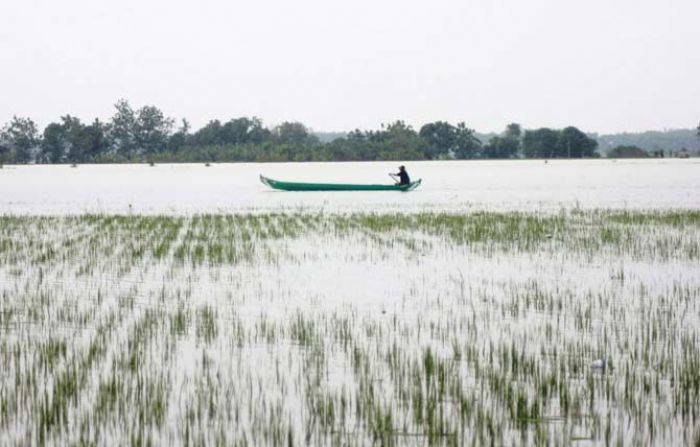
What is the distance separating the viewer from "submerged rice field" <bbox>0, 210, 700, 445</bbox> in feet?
16.8

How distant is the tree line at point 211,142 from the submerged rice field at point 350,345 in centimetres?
10717

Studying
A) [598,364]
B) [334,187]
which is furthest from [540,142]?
[598,364]

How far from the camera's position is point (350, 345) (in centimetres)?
720

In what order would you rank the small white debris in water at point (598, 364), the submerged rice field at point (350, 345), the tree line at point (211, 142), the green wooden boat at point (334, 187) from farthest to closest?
the tree line at point (211, 142)
the green wooden boat at point (334, 187)
the small white debris in water at point (598, 364)
the submerged rice field at point (350, 345)

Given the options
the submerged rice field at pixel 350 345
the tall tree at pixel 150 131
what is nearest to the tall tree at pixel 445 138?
the tall tree at pixel 150 131

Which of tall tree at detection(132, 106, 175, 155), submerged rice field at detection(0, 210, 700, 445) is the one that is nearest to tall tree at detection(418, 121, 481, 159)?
tall tree at detection(132, 106, 175, 155)

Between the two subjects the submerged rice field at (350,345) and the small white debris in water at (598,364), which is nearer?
the submerged rice field at (350,345)

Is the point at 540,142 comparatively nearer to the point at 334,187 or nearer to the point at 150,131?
the point at 150,131

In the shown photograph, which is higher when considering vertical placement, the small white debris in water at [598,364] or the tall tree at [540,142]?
the tall tree at [540,142]

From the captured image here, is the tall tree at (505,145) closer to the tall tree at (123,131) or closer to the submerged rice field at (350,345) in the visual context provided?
the tall tree at (123,131)

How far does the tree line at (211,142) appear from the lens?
121m

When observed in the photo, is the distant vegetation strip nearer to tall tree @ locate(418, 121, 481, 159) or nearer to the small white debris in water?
tall tree @ locate(418, 121, 481, 159)

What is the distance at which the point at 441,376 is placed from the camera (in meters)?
6.07

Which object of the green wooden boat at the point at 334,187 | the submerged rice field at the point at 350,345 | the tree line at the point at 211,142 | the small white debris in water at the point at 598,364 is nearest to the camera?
the submerged rice field at the point at 350,345
